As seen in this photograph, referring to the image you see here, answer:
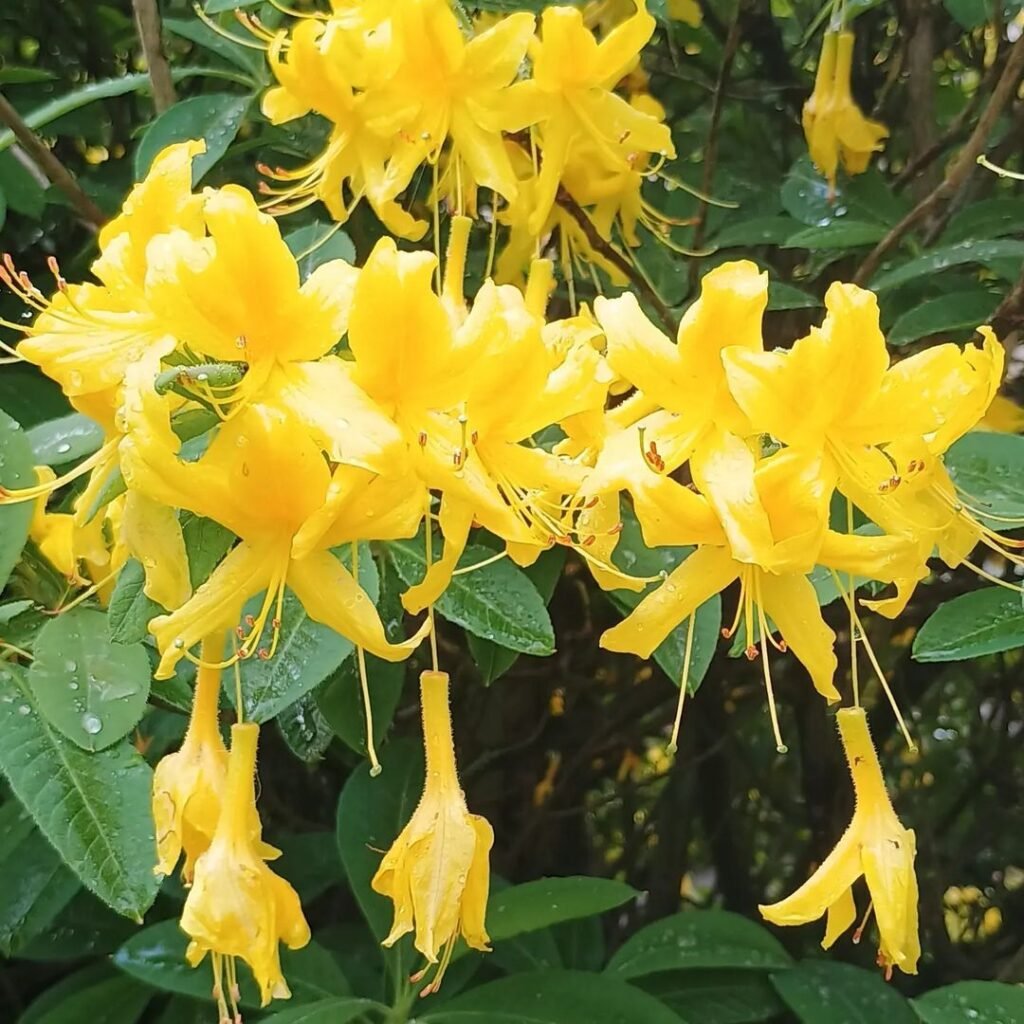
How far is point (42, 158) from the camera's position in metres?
0.99

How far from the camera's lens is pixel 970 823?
1.83 meters

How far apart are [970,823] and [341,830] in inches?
46.0

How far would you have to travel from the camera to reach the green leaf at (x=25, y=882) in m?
1.06

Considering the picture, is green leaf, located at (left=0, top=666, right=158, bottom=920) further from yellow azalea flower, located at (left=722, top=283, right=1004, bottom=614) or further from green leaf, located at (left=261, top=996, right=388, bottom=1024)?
yellow azalea flower, located at (left=722, top=283, right=1004, bottom=614)

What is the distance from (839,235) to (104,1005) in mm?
1022

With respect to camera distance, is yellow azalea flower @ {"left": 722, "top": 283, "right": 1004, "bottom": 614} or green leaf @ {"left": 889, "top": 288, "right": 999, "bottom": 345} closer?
yellow azalea flower @ {"left": 722, "top": 283, "right": 1004, "bottom": 614}

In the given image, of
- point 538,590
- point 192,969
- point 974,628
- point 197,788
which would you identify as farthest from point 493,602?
point 192,969

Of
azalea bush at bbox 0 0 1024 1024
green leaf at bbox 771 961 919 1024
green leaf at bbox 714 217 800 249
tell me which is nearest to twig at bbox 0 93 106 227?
azalea bush at bbox 0 0 1024 1024

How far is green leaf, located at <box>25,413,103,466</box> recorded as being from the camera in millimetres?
821

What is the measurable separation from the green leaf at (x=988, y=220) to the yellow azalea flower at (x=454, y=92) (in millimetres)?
511

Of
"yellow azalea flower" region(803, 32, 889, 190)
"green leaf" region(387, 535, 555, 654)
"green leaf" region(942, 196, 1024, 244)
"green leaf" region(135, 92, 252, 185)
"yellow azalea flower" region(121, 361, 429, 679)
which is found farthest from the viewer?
"yellow azalea flower" region(803, 32, 889, 190)

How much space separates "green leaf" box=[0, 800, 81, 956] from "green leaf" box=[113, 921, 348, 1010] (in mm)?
77

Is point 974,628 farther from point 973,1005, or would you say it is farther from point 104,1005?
point 104,1005

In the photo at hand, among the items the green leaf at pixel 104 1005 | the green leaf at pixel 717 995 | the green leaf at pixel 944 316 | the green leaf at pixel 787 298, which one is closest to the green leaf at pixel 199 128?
the green leaf at pixel 787 298
